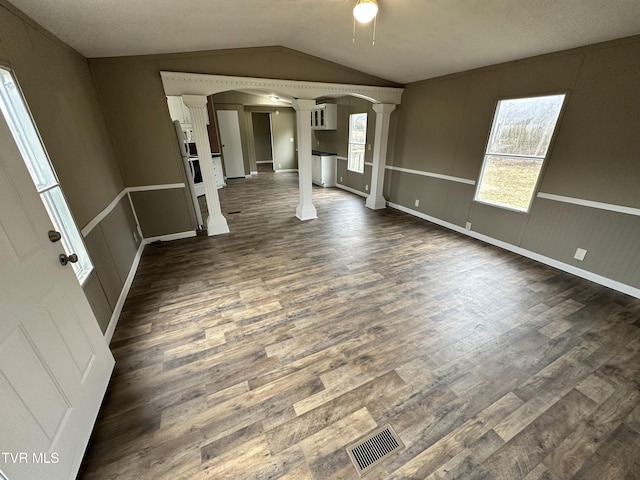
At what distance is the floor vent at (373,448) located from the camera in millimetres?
1374

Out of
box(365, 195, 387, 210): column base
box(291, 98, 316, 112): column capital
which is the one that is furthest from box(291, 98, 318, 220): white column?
box(365, 195, 387, 210): column base

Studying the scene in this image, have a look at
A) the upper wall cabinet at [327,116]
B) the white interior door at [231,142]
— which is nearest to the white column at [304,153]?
the upper wall cabinet at [327,116]

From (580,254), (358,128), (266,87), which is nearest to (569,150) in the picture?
(580,254)

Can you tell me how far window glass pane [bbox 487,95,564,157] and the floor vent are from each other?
3.68 metres

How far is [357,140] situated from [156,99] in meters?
4.39

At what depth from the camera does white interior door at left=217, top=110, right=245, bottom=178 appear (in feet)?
27.5

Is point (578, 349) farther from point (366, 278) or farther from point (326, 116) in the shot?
point (326, 116)

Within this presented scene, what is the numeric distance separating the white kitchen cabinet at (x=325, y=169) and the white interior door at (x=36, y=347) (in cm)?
662

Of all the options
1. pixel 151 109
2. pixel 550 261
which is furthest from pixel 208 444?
pixel 550 261

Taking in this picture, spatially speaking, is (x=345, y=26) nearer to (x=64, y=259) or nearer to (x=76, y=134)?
(x=76, y=134)

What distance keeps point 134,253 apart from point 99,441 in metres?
2.45

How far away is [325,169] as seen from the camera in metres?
7.55

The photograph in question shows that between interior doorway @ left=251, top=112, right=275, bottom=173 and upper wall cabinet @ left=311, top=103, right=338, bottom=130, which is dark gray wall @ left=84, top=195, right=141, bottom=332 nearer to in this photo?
upper wall cabinet @ left=311, top=103, right=338, bottom=130

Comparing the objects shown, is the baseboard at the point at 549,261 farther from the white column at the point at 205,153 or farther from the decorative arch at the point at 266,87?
the white column at the point at 205,153
